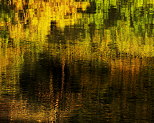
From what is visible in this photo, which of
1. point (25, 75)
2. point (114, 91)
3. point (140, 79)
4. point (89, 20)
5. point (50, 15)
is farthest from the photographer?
point (50, 15)

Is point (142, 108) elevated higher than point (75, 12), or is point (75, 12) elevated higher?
point (75, 12)

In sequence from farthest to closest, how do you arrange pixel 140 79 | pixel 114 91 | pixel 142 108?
1. pixel 140 79
2. pixel 114 91
3. pixel 142 108

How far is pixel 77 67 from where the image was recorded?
A: 41.8 meters

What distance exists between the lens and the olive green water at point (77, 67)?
3044cm

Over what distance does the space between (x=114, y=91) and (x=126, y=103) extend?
300 cm

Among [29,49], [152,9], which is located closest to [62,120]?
[29,49]

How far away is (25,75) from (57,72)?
2526 mm

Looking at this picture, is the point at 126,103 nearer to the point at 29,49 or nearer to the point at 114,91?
the point at 114,91

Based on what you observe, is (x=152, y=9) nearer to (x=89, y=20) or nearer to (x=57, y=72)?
(x=89, y=20)

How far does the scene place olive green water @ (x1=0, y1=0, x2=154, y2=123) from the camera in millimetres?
30438

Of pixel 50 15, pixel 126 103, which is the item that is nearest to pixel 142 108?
pixel 126 103

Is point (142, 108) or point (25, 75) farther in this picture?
point (25, 75)

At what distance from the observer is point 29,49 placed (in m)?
49.9

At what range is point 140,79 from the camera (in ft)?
123
